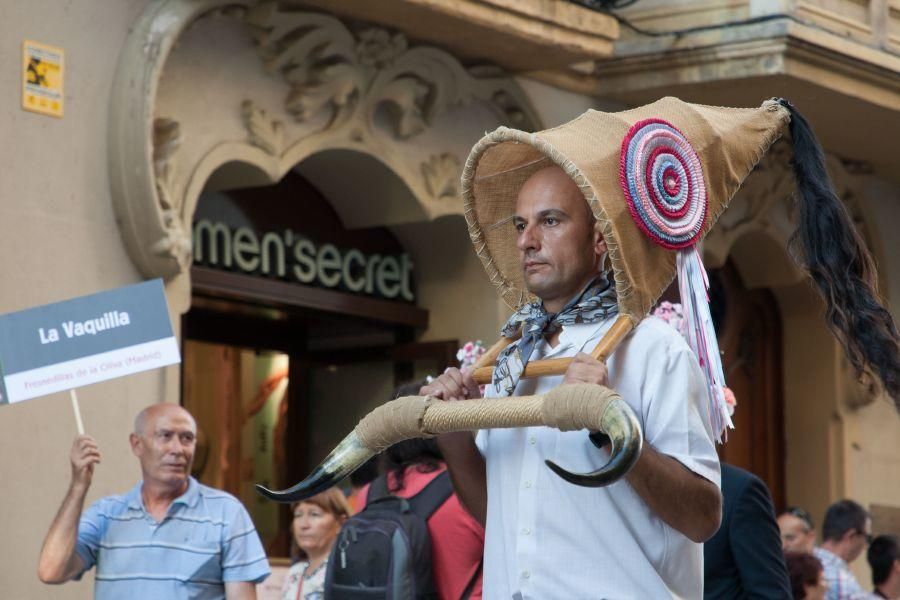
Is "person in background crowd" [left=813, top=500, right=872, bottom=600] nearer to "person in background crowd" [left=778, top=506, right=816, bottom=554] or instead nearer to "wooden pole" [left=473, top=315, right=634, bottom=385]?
"person in background crowd" [left=778, top=506, right=816, bottom=554]

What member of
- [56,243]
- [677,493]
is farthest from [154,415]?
[677,493]

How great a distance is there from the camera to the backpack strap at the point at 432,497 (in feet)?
19.8

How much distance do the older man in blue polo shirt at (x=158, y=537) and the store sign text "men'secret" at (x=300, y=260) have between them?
3.47 metres

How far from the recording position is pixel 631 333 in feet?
12.5

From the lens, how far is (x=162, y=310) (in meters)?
6.56

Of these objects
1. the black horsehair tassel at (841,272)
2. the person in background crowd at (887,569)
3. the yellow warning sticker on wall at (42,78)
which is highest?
the yellow warning sticker on wall at (42,78)

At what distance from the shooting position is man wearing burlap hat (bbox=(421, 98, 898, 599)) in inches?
145

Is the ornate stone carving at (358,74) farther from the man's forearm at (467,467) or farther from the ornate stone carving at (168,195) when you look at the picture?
the man's forearm at (467,467)

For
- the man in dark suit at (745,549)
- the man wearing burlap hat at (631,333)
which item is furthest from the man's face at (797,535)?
the man wearing burlap hat at (631,333)

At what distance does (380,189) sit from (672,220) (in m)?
6.93

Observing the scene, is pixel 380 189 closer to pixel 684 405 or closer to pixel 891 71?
pixel 891 71

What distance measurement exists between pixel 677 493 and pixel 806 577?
391 centimetres

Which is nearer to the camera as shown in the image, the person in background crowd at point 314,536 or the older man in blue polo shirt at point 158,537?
the older man in blue polo shirt at point 158,537

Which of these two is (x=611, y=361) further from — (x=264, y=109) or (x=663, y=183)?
(x=264, y=109)
